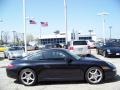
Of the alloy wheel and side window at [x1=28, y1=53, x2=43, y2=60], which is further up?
side window at [x1=28, y1=53, x2=43, y2=60]

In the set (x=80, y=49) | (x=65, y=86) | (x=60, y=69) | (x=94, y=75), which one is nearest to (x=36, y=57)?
(x=60, y=69)

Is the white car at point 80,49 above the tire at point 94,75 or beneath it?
above

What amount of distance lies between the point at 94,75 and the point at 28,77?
7.76 ft

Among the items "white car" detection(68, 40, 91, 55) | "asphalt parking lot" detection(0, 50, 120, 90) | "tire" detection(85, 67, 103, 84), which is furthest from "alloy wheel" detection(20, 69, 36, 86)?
"white car" detection(68, 40, 91, 55)

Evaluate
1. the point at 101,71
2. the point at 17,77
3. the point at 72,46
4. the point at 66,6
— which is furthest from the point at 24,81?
the point at 66,6

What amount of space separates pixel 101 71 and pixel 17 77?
305 centimetres

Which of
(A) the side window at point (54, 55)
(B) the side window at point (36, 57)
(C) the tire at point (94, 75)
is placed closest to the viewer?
(C) the tire at point (94, 75)

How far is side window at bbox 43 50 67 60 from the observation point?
33.7ft

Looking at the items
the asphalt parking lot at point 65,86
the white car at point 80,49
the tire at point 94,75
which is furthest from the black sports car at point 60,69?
the white car at point 80,49

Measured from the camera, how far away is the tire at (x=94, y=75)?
991cm

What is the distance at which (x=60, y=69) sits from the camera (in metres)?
10.0

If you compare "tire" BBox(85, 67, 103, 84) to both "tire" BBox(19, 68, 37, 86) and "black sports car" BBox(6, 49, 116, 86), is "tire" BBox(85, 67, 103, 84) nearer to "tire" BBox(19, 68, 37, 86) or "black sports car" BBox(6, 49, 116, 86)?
"black sports car" BBox(6, 49, 116, 86)

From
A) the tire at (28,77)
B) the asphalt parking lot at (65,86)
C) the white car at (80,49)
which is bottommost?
the asphalt parking lot at (65,86)

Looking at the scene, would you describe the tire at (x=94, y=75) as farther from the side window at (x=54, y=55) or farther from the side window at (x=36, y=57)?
the side window at (x=36, y=57)
